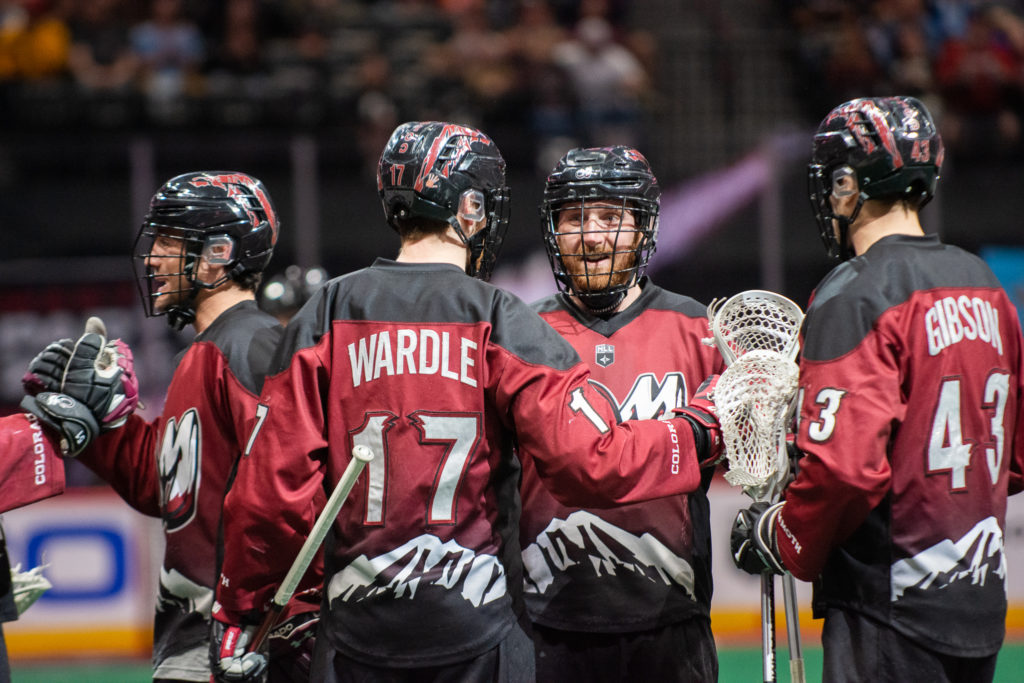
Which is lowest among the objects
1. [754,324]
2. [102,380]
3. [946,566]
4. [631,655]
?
[631,655]

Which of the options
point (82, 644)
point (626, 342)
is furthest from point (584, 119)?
point (626, 342)

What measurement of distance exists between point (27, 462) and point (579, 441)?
1.37 m

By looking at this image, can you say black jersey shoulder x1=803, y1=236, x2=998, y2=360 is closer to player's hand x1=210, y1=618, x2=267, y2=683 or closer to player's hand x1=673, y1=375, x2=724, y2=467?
player's hand x1=673, y1=375, x2=724, y2=467

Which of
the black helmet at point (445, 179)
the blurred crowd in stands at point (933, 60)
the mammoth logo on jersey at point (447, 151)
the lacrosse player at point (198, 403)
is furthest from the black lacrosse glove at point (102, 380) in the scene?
the blurred crowd in stands at point (933, 60)

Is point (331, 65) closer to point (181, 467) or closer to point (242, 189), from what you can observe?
point (242, 189)

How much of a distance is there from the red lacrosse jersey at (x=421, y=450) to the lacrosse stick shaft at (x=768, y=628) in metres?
0.53

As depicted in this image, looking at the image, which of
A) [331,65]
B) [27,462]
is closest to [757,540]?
[27,462]

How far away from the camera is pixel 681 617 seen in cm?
299

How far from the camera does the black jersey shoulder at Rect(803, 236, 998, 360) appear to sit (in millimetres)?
2541

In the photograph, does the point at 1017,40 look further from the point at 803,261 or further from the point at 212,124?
the point at 212,124

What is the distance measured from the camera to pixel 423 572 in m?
2.47

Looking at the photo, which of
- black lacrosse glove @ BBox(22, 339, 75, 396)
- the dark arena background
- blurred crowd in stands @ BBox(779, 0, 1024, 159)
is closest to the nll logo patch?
black lacrosse glove @ BBox(22, 339, 75, 396)

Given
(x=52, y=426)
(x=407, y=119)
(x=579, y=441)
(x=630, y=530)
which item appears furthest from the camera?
(x=407, y=119)

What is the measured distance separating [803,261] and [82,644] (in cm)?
440
